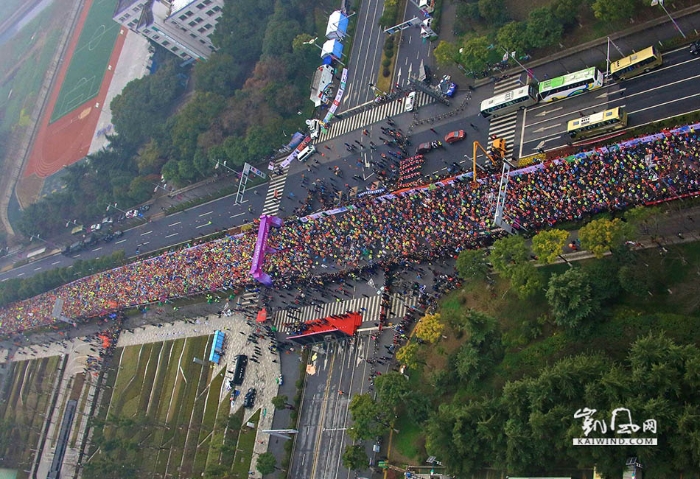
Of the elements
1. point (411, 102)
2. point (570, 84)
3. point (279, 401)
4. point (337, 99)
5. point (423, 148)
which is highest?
point (337, 99)

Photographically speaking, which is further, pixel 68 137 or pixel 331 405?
pixel 68 137

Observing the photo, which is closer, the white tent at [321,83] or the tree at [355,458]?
the tree at [355,458]

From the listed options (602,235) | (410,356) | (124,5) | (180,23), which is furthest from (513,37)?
(124,5)

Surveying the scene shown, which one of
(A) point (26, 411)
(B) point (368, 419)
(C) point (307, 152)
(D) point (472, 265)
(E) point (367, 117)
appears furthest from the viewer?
(A) point (26, 411)

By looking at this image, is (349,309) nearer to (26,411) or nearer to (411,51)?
(411,51)

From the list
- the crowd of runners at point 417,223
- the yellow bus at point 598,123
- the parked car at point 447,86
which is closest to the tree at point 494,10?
the parked car at point 447,86

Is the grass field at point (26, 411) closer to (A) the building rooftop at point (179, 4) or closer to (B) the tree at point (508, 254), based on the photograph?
(A) the building rooftop at point (179, 4)
